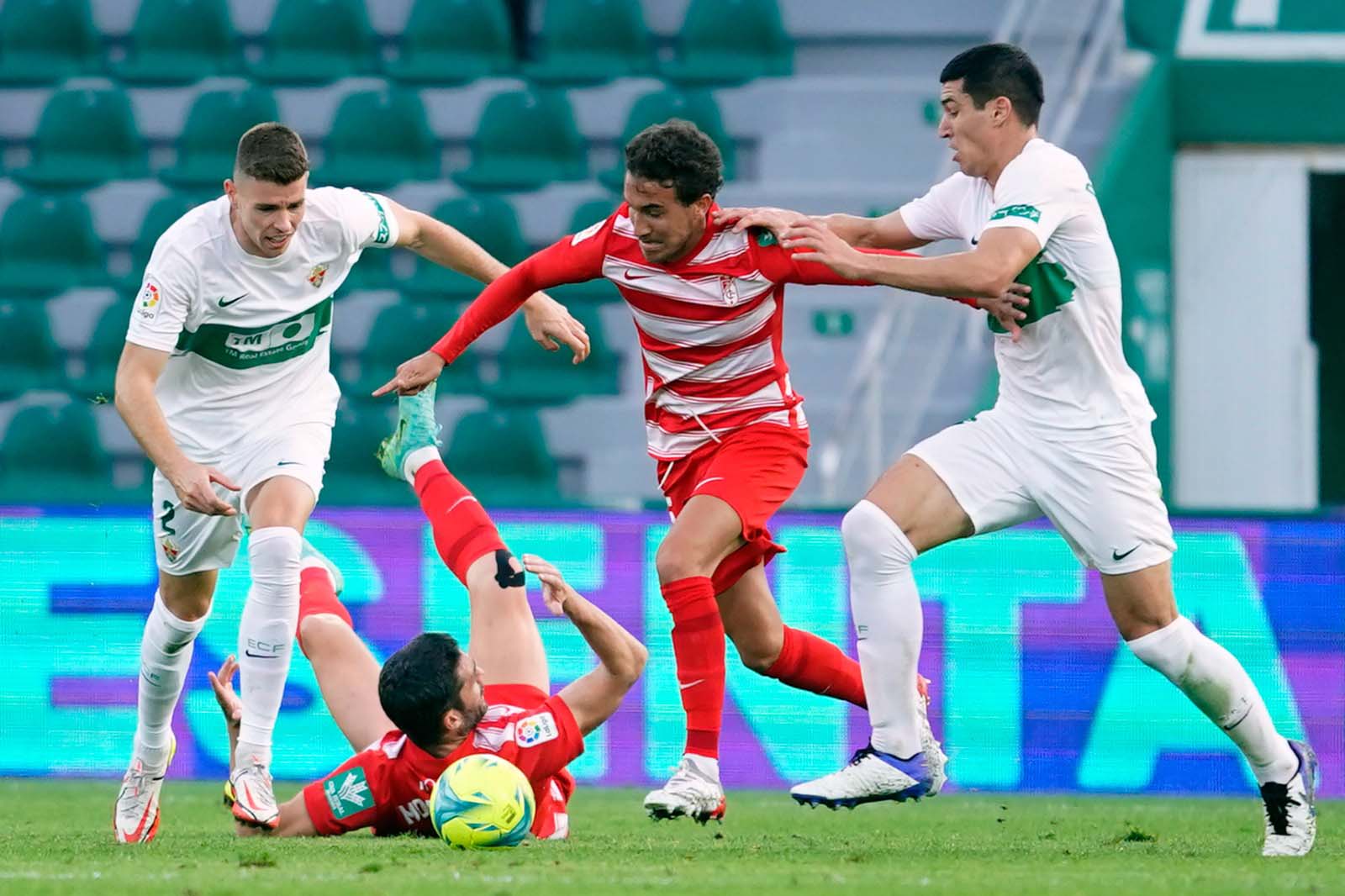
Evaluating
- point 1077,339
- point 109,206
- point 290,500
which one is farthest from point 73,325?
point 1077,339

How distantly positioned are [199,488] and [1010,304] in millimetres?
2335

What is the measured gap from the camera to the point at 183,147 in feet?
40.7

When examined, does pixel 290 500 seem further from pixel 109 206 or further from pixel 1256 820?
pixel 109 206

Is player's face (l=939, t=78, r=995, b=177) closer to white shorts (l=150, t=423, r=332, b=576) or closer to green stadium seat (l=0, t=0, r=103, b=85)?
white shorts (l=150, t=423, r=332, b=576)

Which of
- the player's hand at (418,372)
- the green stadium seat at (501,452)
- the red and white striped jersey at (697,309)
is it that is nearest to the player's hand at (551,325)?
the red and white striped jersey at (697,309)

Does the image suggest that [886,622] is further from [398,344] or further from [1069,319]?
[398,344]

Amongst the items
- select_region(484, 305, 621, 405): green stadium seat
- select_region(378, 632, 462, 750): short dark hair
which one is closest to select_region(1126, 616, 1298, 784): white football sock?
select_region(378, 632, 462, 750): short dark hair

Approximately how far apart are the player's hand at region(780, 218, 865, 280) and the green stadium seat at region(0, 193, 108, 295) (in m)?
7.81

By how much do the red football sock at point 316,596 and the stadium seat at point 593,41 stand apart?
22.1 feet

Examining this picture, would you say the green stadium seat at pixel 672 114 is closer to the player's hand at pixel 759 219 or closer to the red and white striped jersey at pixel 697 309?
the red and white striped jersey at pixel 697 309

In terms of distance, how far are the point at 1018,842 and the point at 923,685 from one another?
0.62 m

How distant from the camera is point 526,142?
1245 centimetres

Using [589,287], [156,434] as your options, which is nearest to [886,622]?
[156,434]

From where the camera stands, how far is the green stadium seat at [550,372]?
11.7 metres
